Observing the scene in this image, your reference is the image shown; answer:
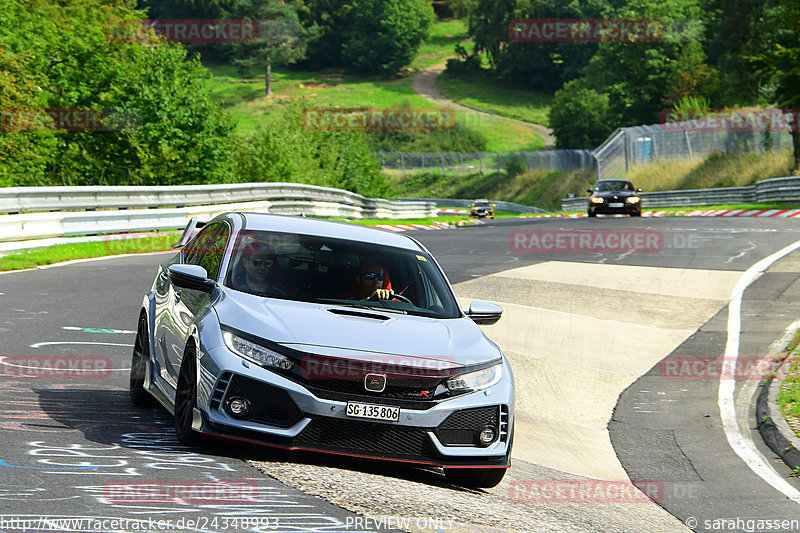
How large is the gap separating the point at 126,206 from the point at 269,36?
461 feet

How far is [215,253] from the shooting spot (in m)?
7.66

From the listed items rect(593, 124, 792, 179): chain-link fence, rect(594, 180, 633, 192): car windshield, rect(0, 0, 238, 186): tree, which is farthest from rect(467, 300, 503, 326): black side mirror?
rect(593, 124, 792, 179): chain-link fence

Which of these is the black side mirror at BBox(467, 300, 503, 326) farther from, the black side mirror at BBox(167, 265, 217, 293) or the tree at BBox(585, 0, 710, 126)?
the tree at BBox(585, 0, 710, 126)

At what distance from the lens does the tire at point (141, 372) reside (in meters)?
7.96

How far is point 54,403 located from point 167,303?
113cm

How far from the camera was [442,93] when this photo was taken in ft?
539

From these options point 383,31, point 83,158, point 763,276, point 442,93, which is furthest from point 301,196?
point 383,31

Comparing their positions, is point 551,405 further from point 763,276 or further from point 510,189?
point 510,189

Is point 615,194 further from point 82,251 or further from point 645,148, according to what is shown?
point 645,148

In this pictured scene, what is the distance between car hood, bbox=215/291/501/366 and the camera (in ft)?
20.3

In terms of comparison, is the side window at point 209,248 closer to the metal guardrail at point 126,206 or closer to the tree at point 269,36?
the metal guardrail at point 126,206

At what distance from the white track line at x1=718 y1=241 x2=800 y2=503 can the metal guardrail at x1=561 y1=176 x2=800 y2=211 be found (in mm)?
24814

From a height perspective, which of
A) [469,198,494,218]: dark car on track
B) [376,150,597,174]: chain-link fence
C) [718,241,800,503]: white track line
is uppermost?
[718,241,800,503]: white track line

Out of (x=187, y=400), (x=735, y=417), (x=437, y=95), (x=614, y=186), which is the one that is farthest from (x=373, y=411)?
(x=437, y=95)
